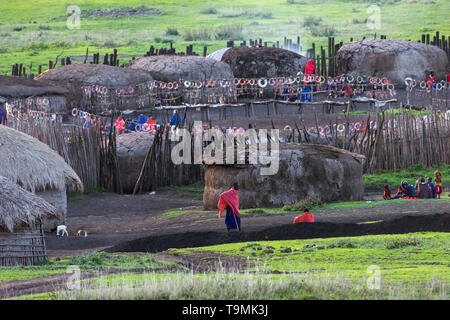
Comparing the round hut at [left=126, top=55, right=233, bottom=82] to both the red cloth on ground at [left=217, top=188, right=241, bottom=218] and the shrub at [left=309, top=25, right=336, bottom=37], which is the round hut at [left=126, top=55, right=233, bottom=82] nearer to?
the red cloth on ground at [left=217, top=188, right=241, bottom=218]

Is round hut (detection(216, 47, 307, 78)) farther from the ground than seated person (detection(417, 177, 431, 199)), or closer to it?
farther from the ground

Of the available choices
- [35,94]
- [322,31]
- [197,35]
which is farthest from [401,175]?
[322,31]

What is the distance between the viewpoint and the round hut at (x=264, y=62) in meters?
44.2

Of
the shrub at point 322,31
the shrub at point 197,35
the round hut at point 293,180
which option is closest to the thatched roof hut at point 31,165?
the round hut at point 293,180

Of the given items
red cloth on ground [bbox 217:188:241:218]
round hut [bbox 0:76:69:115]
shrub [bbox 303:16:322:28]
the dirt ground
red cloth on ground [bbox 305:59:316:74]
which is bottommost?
the dirt ground

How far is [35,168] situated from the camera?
2019 cm

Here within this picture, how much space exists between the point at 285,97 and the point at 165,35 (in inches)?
1370

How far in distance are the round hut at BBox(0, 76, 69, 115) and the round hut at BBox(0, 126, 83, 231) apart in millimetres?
12518

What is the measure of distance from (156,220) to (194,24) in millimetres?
59255

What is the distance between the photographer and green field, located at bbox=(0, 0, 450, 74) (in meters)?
67.9

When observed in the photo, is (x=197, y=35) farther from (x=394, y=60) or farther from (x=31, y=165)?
(x=31, y=165)

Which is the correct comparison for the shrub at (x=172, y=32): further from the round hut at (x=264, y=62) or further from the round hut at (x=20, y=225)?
the round hut at (x=20, y=225)

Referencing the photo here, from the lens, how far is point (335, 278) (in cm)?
1102

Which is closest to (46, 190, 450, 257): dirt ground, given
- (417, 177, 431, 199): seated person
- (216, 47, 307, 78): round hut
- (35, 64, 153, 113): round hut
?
(417, 177, 431, 199): seated person
